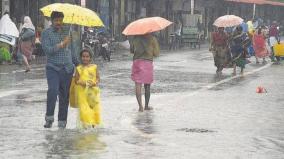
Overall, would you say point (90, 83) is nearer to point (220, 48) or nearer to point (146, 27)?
point (146, 27)

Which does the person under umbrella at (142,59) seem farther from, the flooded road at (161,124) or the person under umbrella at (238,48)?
the person under umbrella at (238,48)

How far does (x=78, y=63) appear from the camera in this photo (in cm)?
1090

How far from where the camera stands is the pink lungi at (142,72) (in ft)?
42.8

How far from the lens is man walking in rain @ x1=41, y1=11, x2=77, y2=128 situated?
1044 centimetres

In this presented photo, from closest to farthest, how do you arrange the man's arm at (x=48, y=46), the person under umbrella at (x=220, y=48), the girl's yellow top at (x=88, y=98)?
the man's arm at (x=48, y=46) → the girl's yellow top at (x=88, y=98) → the person under umbrella at (x=220, y=48)

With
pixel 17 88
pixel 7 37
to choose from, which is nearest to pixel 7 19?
pixel 7 37

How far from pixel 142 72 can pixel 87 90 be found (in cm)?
258

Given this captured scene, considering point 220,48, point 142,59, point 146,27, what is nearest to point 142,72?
point 142,59

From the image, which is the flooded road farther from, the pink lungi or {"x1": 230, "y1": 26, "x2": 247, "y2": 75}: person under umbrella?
{"x1": 230, "y1": 26, "x2": 247, "y2": 75}: person under umbrella

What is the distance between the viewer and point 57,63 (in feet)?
34.3

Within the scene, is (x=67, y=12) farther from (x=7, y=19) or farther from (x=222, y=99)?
(x=7, y=19)

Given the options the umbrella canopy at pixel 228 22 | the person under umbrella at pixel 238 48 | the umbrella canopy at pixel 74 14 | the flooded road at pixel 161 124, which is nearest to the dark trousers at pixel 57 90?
the flooded road at pixel 161 124

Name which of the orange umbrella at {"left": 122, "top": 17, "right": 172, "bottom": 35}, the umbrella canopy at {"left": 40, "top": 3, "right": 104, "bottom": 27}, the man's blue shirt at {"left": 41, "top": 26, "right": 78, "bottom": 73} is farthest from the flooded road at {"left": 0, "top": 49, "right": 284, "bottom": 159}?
the umbrella canopy at {"left": 40, "top": 3, "right": 104, "bottom": 27}

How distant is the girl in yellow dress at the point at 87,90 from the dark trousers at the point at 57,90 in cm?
16
